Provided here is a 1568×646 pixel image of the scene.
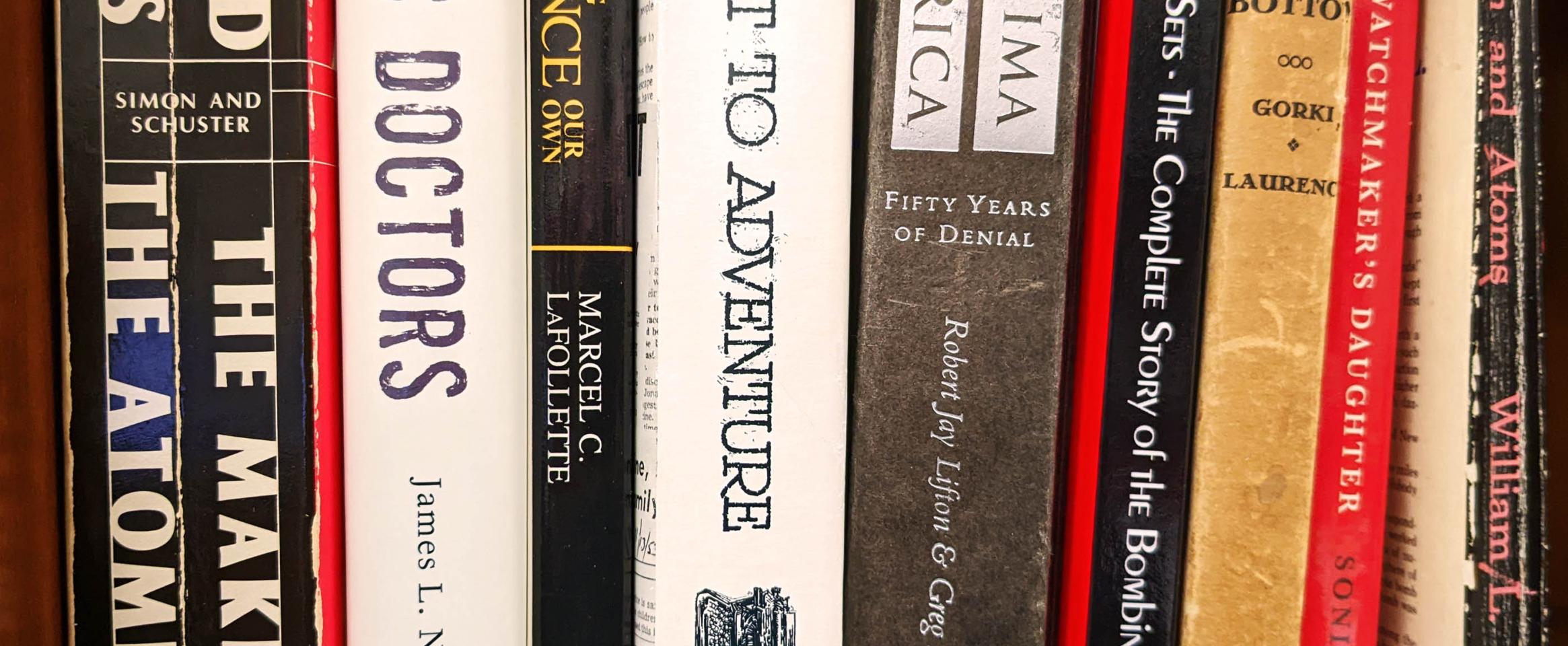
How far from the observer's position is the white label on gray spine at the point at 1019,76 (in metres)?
0.37

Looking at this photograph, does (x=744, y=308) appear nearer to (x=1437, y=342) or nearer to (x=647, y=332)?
(x=647, y=332)

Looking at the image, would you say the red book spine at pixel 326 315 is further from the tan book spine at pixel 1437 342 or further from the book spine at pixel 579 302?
the tan book spine at pixel 1437 342

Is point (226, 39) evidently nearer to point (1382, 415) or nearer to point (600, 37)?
point (600, 37)

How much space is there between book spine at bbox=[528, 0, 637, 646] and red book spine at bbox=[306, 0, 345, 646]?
8 centimetres

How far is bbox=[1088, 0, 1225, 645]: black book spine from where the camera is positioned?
368 mm

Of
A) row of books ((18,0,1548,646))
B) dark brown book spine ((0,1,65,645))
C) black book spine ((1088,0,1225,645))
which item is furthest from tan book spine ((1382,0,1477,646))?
dark brown book spine ((0,1,65,645))

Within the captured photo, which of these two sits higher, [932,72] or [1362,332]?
[932,72]

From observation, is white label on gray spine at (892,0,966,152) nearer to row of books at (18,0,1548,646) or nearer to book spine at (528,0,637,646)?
row of books at (18,0,1548,646)

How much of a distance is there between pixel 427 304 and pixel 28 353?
15cm

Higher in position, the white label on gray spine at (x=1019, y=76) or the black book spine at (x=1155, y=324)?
the white label on gray spine at (x=1019, y=76)

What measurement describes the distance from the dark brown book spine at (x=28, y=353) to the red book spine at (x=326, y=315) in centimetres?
10

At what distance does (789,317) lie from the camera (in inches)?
14.8

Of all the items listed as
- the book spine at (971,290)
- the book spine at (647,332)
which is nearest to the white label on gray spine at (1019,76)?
the book spine at (971,290)

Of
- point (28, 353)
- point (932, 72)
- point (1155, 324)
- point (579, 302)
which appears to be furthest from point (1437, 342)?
point (28, 353)
